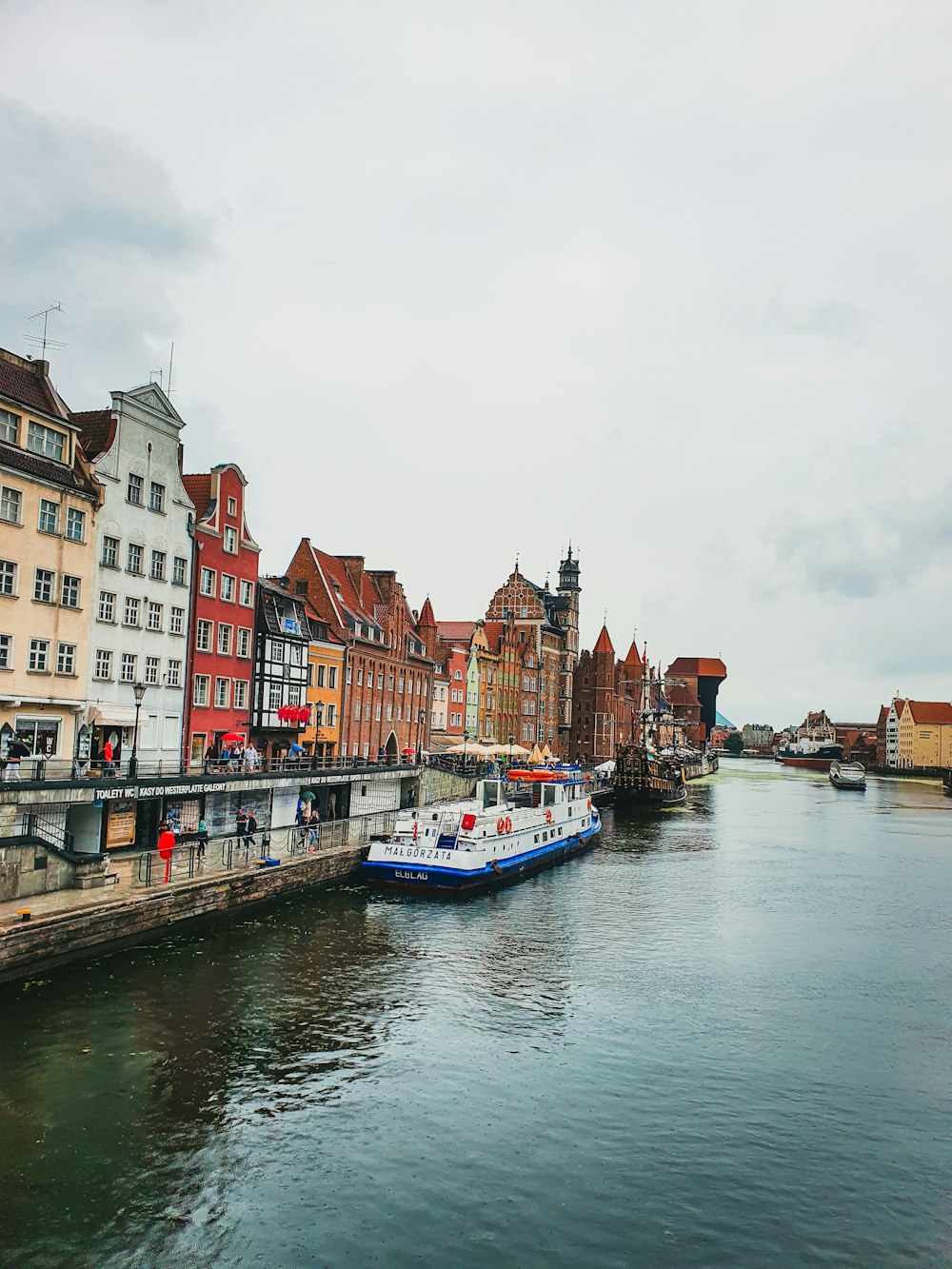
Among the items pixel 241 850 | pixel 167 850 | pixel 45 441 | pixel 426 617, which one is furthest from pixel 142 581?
pixel 426 617

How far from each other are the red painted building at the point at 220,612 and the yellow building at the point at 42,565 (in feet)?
28.4

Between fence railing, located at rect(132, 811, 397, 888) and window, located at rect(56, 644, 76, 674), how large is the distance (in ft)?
30.4

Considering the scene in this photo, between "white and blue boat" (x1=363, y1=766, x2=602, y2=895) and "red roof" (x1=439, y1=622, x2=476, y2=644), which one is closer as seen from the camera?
"white and blue boat" (x1=363, y1=766, x2=602, y2=895)

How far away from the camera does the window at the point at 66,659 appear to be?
43031 millimetres

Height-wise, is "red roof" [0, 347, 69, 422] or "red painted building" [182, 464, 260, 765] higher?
"red roof" [0, 347, 69, 422]

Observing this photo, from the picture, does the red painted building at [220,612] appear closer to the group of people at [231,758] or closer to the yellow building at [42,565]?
the group of people at [231,758]

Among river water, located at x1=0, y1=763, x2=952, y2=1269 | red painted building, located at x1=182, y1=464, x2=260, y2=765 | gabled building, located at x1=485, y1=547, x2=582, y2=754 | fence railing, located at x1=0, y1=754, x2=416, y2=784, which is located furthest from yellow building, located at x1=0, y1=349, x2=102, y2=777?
gabled building, located at x1=485, y1=547, x2=582, y2=754

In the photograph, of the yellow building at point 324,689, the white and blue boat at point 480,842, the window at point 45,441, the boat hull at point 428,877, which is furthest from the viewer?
the yellow building at point 324,689

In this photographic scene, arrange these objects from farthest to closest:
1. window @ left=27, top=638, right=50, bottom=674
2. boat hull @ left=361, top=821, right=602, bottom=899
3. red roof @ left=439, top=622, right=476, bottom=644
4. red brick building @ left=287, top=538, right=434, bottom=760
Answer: red roof @ left=439, top=622, right=476, bottom=644, red brick building @ left=287, top=538, right=434, bottom=760, boat hull @ left=361, top=821, right=602, bottom=899, window @ left=27, top=638, right=50, bottom=674

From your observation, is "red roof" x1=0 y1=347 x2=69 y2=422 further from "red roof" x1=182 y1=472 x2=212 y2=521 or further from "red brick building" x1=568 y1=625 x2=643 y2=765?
"red brick building" x1=568 y1=625 x2=643 y2=765

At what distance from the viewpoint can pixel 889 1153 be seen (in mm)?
21016

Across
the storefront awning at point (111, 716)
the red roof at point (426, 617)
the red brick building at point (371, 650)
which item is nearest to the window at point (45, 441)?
the storefront awning at point (111, 716)

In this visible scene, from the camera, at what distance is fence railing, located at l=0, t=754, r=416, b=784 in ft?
116

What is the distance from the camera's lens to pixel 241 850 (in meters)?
41.1
